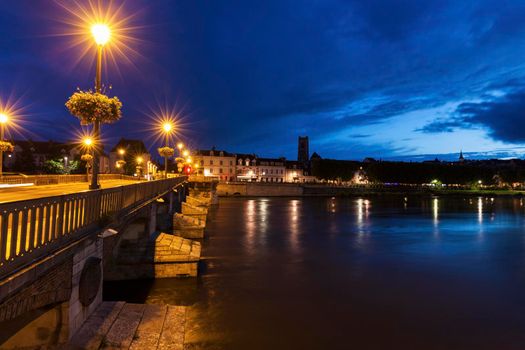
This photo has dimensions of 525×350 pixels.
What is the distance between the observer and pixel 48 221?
7129mm

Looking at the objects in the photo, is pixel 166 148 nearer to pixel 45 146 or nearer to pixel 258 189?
pixel 258 189

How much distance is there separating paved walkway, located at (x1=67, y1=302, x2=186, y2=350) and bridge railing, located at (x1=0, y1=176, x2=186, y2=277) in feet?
9.81

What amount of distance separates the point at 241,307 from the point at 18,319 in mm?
10213

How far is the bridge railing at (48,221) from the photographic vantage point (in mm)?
5891

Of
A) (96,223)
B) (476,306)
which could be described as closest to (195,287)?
(96,223)

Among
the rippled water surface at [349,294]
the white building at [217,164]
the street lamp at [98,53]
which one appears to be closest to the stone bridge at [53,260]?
the street lamp at [98,53]

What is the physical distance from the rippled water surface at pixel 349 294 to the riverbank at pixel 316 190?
250ft

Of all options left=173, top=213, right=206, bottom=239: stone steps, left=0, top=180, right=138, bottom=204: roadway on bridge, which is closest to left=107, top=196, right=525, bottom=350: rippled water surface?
left=173, top=213, right=206, bottom=239: stone steps

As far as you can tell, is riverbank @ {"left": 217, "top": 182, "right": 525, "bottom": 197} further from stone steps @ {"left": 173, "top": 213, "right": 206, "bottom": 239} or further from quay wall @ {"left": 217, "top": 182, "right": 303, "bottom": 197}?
stone steps @ {"left": 173, "top": 213, "right": 206, "bottom": 239}

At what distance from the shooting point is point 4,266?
570cm

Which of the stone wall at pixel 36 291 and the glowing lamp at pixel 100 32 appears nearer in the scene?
the stone wall at pixel 36 291

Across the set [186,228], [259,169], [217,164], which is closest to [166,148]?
[186,228]

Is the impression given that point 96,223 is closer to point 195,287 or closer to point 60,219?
point 60,219

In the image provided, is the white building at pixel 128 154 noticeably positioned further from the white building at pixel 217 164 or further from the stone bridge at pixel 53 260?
the stone bridge at pixel 53 260
